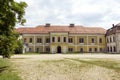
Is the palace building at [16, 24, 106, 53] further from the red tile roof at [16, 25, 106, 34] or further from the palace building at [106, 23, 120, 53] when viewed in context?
the palace building at [106, 23, 120, 53]

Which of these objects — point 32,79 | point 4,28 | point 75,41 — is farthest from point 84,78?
point 75,41

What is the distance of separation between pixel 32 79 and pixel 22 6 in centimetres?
734

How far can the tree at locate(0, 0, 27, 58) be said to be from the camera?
16856mm

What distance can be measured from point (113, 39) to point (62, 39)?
1525 cm

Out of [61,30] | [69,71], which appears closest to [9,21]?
[69,71]

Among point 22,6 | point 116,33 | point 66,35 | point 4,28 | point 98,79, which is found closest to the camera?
point 98,79

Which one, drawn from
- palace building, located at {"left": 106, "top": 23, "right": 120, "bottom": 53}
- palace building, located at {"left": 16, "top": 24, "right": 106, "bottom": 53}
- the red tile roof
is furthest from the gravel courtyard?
the red tile roof

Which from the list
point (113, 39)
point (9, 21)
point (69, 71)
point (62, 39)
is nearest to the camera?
point (69, 71)

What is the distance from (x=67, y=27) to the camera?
7875 cm

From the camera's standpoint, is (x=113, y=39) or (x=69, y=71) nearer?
(x=69, y=71)

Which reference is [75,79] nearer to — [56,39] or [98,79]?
[98,79]

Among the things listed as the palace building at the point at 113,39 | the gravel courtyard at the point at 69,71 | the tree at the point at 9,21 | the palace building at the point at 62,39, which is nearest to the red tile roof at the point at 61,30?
the palace building at the point at 62,39

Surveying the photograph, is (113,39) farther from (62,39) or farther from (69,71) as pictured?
(69,71)

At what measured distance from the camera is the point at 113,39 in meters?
72.1
